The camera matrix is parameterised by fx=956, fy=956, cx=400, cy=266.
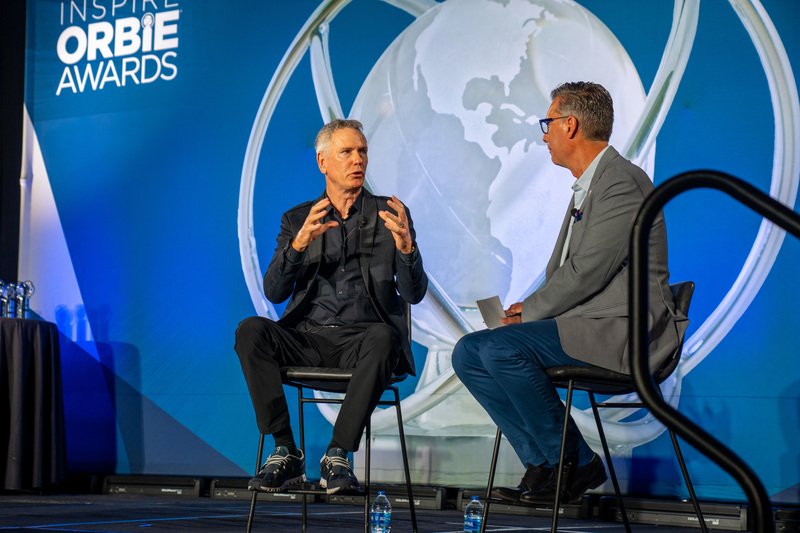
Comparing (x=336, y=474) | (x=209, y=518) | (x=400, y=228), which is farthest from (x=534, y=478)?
(x=209, y=518)

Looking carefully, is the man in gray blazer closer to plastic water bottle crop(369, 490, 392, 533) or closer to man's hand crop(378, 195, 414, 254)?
man's hand crop(378, 195, 414, 254)

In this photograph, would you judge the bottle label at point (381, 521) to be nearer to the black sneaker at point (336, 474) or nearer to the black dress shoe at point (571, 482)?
the black sneaker at point (336, 474)

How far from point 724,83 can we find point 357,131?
5.96 feet

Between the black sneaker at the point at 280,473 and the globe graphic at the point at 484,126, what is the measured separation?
6.74 feet

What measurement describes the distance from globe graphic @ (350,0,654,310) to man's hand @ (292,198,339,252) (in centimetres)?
181

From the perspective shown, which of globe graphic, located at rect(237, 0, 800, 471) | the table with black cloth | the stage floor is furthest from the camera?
the table with black cloth

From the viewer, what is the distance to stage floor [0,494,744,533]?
3.27m

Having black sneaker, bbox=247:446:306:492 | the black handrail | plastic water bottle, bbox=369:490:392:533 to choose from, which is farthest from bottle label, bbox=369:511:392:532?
the black handrail

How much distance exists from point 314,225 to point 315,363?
44 cm

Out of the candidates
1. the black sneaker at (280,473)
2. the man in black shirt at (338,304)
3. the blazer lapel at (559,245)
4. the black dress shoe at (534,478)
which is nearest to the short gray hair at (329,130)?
the man in black shirt at (338,304)

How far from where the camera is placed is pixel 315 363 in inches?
115

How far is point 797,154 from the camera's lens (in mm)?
3873

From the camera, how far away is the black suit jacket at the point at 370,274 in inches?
117

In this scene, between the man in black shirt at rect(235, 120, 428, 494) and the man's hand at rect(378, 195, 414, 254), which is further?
the man's hand at rect(378, 195, 414, 254)
